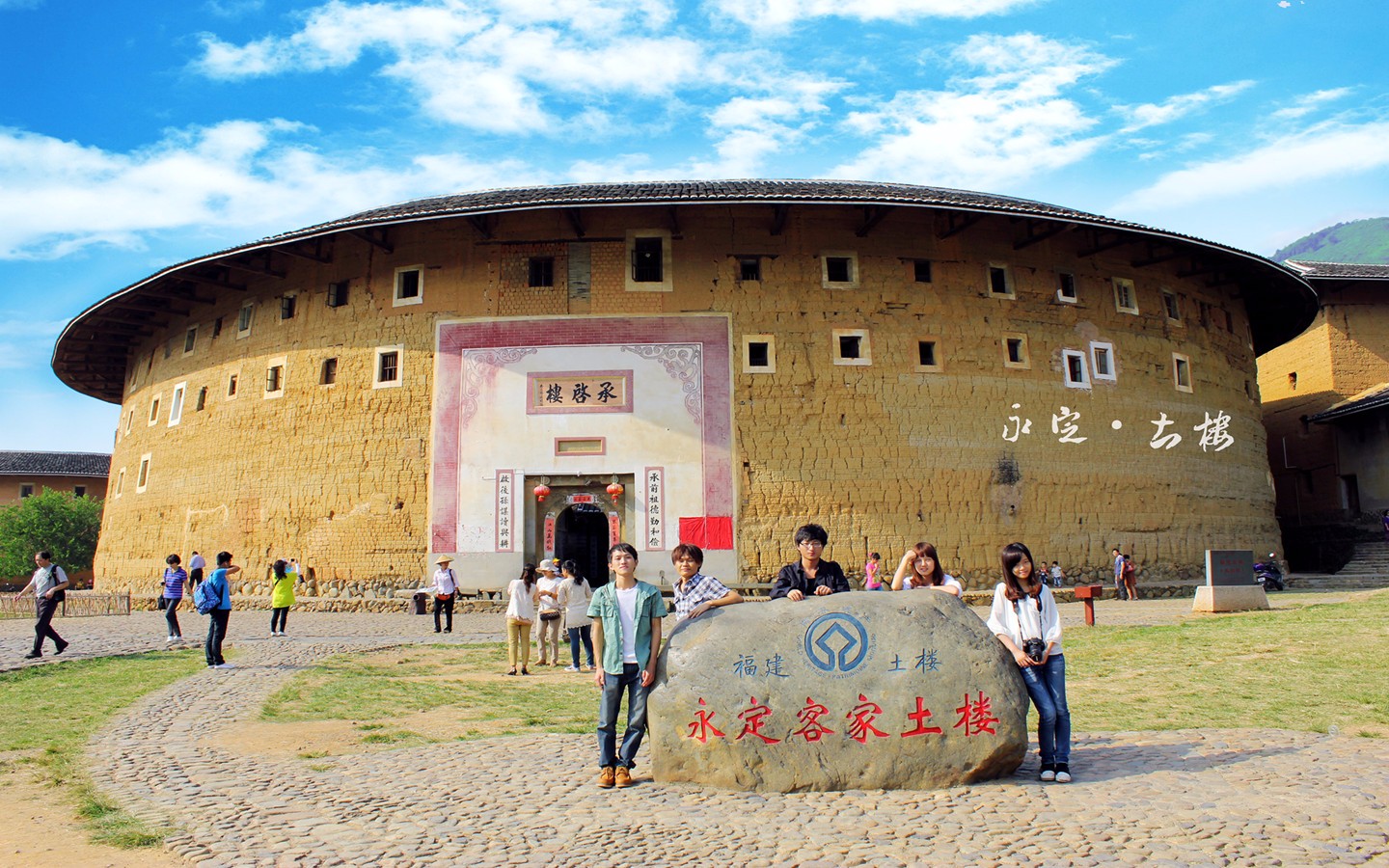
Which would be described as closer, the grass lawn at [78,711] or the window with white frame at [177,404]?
the grass lawn at [78,711]

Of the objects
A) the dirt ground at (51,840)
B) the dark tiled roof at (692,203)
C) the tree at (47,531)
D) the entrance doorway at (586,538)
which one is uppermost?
the dark tiled roof at (692,203)

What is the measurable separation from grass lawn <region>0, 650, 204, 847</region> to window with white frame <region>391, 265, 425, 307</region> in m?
10.1

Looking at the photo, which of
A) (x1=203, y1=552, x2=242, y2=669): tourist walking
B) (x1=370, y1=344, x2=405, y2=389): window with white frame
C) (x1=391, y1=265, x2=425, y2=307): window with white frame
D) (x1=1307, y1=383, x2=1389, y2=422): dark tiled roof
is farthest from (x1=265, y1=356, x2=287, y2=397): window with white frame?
(x1=1307, y1=383, x2=1389, y2=422): dark tiled roof

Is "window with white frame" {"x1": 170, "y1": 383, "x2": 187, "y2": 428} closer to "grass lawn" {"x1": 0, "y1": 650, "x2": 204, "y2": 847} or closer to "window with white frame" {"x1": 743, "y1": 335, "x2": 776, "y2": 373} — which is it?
"grass lawn" {"x1": 0, "y1": 650, "x2": 204, "y2": 847}

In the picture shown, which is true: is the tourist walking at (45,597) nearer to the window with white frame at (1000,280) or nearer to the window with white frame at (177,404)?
the window with white frame at (177,404)

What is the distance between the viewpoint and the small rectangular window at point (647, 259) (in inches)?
777

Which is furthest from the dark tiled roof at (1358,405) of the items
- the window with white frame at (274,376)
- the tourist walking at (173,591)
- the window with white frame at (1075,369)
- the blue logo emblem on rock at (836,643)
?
the tourist walking at (173,591)

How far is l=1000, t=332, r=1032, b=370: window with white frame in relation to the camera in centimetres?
2041

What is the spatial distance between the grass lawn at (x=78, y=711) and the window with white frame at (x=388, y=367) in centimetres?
898

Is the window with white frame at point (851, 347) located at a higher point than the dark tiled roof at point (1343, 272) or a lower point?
lower

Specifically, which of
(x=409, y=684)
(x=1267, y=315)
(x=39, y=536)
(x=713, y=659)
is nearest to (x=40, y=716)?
(x=409, y=684)

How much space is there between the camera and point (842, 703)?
5051 mm

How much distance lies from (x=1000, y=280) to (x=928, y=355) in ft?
8.54

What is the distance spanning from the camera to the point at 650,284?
19625mm
